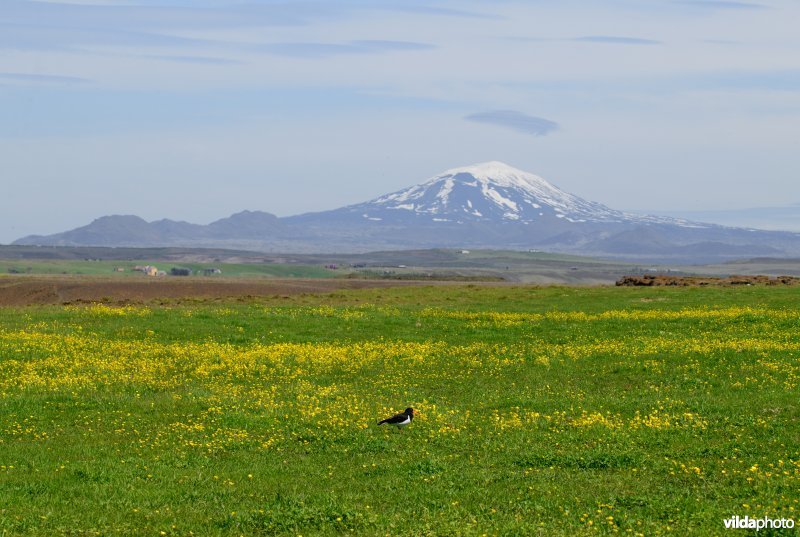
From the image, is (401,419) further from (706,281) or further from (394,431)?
(706,281)

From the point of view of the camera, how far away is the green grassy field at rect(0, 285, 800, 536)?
14984 millimetres

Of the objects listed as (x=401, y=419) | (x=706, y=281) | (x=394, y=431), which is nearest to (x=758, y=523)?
(x=401, y=419)

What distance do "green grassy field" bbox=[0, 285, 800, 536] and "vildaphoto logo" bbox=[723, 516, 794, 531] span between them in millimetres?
241

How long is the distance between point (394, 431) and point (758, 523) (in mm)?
9685

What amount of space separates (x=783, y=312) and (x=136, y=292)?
2093 inches

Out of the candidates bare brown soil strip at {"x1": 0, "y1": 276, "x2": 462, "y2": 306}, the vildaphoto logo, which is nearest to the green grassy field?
the vildaphoto logo

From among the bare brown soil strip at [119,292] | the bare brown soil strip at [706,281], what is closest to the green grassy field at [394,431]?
the bare brown soil strip at [119,292]

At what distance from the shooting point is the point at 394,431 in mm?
21734

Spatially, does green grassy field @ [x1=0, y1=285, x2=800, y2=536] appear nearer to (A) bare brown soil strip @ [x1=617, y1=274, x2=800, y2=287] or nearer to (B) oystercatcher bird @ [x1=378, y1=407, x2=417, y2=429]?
(B) oystercatcher bird @ [x1=378, y1=407, x2=417, y2=429]

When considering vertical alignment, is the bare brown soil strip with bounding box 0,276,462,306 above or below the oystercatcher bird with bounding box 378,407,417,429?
below

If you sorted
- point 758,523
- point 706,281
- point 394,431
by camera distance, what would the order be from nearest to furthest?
point 758,523, point 394,431, point 706,281

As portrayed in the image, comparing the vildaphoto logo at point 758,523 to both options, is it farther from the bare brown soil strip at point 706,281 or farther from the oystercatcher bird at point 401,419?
the bare brown soil strip at point 706,281

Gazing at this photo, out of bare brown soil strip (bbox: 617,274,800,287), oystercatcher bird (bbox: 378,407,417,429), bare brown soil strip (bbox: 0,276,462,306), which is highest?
bare brown soil strip (bbox: 617,274,800,287)

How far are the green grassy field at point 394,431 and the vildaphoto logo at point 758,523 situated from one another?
0.24 meters
